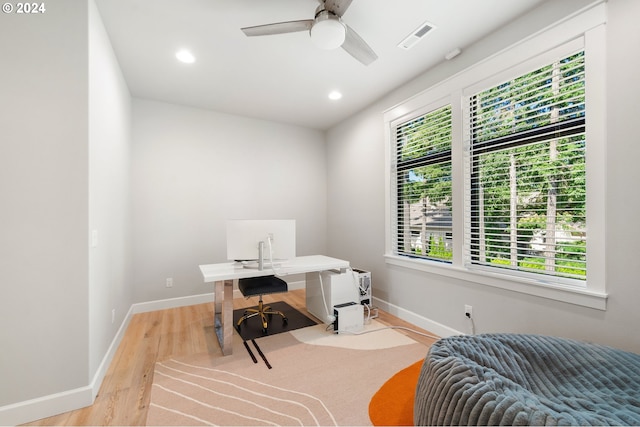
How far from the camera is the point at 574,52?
1.86 m

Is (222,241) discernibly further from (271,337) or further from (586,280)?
(586,280)

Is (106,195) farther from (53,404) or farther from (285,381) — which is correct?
(285,381)

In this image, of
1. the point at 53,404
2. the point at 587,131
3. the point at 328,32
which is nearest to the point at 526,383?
the point at 587,131

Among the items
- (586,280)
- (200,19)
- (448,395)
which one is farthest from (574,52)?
(200,19)

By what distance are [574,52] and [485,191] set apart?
111 cm

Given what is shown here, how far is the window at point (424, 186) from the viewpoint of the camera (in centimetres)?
280

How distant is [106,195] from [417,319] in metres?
3.26

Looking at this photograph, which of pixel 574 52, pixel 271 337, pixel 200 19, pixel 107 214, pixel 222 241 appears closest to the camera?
pixel 574 52

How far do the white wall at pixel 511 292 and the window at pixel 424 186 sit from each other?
9.7 inches

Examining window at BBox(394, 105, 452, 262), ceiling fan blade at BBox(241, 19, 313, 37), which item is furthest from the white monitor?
ceiling fan blade at BBox(241, 19, 313, 37)

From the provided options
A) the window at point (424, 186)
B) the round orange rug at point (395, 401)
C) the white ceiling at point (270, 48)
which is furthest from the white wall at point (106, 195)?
the window at point (424, 186)

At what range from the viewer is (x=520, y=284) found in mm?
2115

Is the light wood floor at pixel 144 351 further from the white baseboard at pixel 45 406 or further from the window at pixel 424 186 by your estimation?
the window at pixel 424 186

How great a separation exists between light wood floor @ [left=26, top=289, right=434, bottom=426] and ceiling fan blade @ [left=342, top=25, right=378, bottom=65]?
8.69ft
